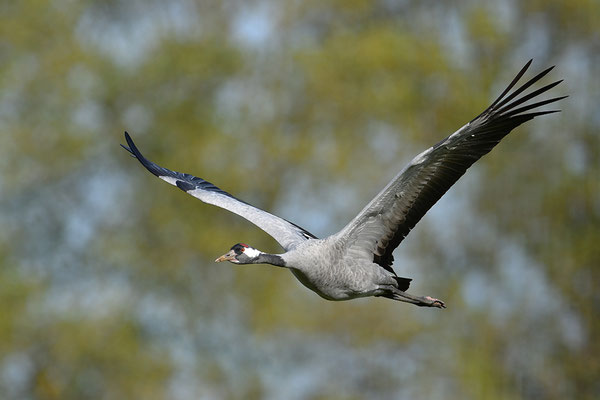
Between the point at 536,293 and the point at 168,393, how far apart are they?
7.49 meters

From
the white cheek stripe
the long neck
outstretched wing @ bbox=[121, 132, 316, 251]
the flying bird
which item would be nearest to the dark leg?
the flying bird

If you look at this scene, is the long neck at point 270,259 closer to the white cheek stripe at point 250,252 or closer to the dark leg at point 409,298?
the white cheek stripe at point 250,252

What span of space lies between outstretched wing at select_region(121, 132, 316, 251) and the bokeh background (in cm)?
Answer: 807

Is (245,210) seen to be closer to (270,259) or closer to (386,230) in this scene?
(270,259)

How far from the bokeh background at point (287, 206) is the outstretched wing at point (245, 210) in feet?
26.5

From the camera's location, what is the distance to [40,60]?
78.4 ft

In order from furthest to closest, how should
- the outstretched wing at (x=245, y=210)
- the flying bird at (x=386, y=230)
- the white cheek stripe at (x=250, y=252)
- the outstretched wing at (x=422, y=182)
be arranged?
the outstretched wing at (x=245, y=210), the white cheek stripe at (x=250, y=252), the flying bird at (x=386, y=230), the outstretched wing at (x=422, y=182)

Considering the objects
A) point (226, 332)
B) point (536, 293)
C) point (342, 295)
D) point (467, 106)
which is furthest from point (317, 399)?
point (342, 295)

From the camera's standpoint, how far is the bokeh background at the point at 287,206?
21297 mm

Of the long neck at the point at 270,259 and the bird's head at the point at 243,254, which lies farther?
the bird's head at the point at 243,254

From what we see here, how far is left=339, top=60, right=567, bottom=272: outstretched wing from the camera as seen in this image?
994cm

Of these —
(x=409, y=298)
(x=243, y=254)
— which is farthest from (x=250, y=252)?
(x=409, y=298)

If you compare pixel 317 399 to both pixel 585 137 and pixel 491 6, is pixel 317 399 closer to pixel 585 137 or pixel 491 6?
pixel 585 137

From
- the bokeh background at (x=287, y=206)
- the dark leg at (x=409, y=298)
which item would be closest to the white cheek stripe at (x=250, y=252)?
the dark leg at (x=409, y=298)
